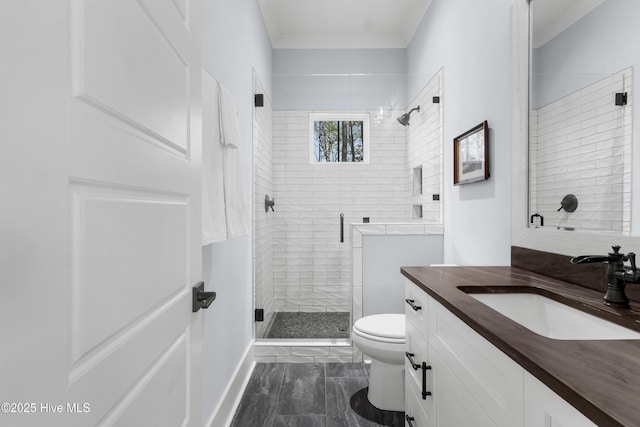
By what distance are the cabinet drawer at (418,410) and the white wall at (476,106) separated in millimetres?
755

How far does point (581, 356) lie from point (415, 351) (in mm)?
844

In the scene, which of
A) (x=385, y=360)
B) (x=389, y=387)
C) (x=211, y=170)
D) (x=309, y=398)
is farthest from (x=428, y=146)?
(x=309, y=398)

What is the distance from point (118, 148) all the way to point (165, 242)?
0.84 ft

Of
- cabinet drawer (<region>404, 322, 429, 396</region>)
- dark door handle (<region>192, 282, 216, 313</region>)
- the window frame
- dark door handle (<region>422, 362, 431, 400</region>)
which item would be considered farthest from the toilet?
the window frame

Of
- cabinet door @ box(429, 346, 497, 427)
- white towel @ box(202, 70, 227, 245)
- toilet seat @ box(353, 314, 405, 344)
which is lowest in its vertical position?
toilet seat @ box(353, 314, 405, 344)

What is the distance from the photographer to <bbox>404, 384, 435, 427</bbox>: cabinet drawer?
1.20 metres

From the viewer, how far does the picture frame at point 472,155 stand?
178cm

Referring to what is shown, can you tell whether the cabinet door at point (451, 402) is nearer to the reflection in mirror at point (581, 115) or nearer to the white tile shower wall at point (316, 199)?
Answer: the reflection in mirror at point (581, 115)

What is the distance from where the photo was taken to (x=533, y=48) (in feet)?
4.60

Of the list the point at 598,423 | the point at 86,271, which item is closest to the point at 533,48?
the point at 598,423

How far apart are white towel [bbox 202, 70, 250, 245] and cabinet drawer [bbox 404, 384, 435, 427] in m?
1.00

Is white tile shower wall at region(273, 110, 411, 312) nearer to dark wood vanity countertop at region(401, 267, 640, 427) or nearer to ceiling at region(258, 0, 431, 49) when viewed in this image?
ceiling at region(258, 0, 431, 49)

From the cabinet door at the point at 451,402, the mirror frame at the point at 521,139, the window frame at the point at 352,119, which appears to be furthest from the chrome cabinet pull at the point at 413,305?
the window frame at the point at 352,119

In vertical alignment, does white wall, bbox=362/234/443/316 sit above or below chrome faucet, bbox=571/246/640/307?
below
